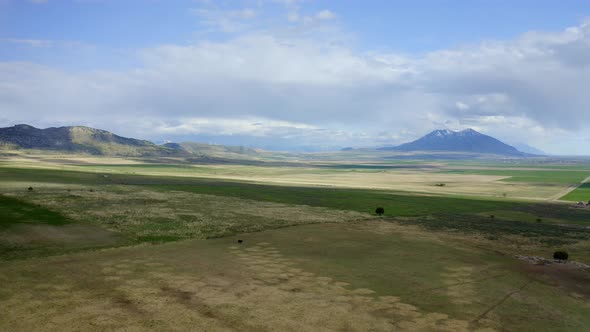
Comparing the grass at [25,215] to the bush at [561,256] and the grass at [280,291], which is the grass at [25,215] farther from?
the bush at [561,256]

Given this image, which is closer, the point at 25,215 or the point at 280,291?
the point at 280,291

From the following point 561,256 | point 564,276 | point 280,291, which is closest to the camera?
point 280,291

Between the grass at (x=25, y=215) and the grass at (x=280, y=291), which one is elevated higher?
the grass at (x=25, y=215)

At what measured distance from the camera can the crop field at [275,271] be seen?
→ 2495cm

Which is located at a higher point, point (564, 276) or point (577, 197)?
point (577, 197)

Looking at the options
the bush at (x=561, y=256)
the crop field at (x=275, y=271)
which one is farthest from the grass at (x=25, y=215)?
the bush at (x=561, y=256)

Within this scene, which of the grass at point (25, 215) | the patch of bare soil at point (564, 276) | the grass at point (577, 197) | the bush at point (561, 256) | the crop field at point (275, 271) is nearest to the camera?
the crop field at point (275, 271)

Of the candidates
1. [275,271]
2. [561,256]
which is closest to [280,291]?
[275,271]

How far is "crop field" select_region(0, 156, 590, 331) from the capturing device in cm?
2495

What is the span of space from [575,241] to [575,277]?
2156 centimetres

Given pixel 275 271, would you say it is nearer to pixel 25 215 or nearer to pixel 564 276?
pixel 564 276

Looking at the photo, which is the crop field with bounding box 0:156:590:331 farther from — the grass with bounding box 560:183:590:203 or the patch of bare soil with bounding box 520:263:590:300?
the grass with bounding box 560:183:590:203

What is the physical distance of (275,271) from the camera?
3584 centimetres

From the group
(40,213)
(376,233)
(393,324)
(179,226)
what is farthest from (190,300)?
(40,213)
